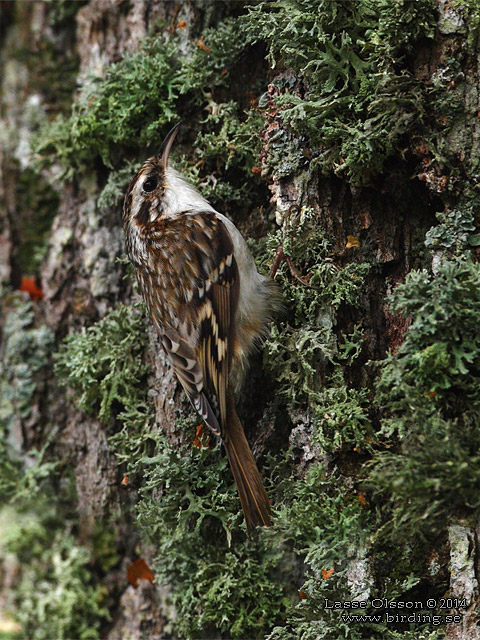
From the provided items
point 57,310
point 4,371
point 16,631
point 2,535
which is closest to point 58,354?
point 57,310

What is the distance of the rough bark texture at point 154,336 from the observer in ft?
5.97

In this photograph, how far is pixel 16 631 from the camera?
9.70 feet

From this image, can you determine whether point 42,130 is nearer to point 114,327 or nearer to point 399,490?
point 114,327

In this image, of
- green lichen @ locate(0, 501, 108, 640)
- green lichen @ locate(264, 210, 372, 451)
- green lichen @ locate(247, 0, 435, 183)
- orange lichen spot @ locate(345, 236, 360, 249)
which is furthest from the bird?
green lichen @ locate(0, 501, 108, 640)

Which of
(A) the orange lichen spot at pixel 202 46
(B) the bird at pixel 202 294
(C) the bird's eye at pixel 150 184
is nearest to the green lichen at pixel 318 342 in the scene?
(B) the bird at pixel 202 294

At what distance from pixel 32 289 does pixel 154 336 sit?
0.75 metres

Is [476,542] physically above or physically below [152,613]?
above

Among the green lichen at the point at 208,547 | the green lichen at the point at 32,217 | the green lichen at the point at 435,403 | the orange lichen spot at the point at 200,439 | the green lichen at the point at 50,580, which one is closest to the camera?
the green lichen at the point at 435,403

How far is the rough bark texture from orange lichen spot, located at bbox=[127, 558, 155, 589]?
0.04 metres

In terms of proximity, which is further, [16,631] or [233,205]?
[16,631]

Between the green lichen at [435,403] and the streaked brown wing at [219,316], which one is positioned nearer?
the green lichen at [435,403]

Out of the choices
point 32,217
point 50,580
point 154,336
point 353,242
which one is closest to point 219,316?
point 154,336

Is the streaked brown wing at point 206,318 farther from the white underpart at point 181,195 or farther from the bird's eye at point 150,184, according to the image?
the bird's eye at point 150,184

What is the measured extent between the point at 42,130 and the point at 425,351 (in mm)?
1891
